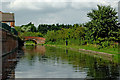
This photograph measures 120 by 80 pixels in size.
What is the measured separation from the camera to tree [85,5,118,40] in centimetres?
4968

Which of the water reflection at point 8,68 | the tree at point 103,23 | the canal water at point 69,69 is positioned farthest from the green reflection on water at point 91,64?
the tree at point 103,23

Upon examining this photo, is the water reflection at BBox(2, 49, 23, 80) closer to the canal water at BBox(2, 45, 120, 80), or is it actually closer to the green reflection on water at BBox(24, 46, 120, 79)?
the canal water at BBox(2, 45, 120, 80)

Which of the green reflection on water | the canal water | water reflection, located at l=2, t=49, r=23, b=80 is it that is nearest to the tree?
the green reflection on water

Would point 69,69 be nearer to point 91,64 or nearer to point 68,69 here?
point 68,69

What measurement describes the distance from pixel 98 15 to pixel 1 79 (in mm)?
39690

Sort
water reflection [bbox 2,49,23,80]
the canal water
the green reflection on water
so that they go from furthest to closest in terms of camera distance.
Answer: the green reflection on water < the canal water < water reflection [bbox 2,49,23,80]

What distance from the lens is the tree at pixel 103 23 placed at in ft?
163

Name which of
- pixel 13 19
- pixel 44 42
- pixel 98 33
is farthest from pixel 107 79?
pixel 44 42

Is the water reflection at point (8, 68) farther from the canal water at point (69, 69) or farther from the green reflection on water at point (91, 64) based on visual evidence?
the green reflection on water at point (91, 64)

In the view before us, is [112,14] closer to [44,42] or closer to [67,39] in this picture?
[67,39]

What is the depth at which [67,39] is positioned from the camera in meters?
97.6

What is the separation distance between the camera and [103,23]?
164 ft

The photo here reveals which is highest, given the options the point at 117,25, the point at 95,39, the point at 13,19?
the point at 13,19

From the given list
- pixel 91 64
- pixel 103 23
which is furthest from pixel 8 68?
pixel 103 23
